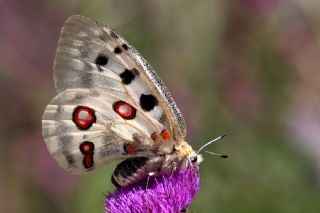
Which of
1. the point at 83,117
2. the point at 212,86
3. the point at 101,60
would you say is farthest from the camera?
the point at 212,86

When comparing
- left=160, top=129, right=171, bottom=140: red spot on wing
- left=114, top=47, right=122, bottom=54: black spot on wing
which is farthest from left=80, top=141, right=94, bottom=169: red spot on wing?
left=114, top=47, right=122, bottom=54: black spot on wing

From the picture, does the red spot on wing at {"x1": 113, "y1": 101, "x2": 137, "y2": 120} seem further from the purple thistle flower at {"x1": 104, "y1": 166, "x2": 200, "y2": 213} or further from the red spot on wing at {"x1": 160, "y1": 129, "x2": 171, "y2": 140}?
the purple thistle flower at {"x1": 104, "y1": 166, "x2": 200, "y2": 213}

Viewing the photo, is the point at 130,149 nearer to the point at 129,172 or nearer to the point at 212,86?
the point at 129,172

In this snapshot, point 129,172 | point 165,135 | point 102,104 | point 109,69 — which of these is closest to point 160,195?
point 129,172

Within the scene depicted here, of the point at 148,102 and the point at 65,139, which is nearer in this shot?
the point at 148,102

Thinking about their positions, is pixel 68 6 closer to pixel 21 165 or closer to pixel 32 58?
pixel 32 58

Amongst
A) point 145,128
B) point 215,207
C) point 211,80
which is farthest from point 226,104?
point 145,128
